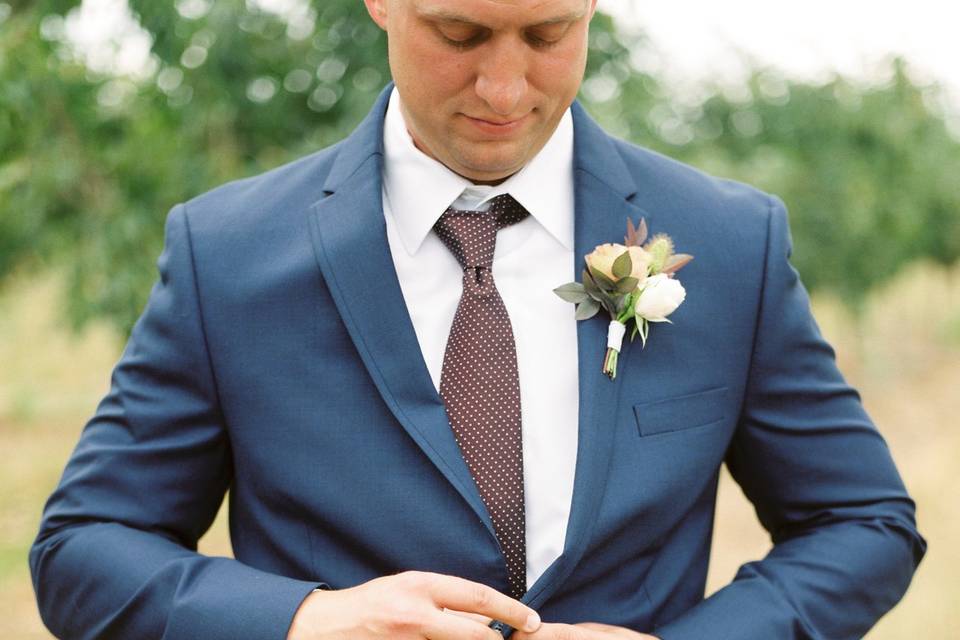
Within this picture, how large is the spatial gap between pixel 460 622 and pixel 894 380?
52.6 ft

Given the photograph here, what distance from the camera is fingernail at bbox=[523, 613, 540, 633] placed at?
1.78 meters

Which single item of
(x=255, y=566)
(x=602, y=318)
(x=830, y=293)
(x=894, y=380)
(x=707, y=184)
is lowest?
(x=894, y=380)

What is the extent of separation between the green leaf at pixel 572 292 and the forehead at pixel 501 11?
44cm

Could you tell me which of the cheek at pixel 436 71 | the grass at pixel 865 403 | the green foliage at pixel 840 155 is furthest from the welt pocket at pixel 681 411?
the green foliage at pixel 840 155

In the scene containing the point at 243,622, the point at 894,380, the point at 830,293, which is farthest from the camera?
the point at 894,380

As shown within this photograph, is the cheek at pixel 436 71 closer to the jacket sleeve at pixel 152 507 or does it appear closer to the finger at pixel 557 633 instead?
the jacket sleeve at pixel 152 507

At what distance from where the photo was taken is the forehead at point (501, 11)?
1.78 meters

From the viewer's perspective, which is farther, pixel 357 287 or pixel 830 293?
pixel 830 293

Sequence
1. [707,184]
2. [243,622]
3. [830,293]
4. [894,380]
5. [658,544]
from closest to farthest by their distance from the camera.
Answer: [243,622]
[658,544]
[707,184]
[830,293]
[894,380]

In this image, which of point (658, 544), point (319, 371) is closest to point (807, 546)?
point (658, 544)

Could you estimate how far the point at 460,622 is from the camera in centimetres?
175

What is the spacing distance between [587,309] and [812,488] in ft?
1.76

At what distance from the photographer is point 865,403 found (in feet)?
49.0

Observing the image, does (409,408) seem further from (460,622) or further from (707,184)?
(707,184)
